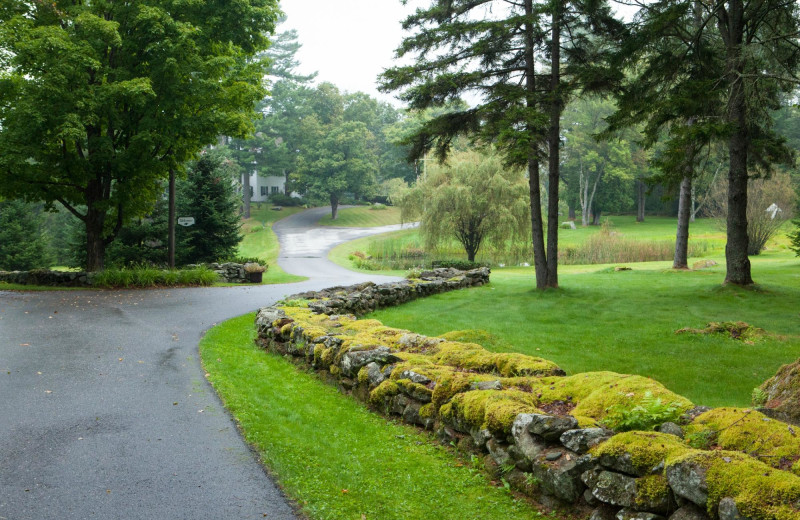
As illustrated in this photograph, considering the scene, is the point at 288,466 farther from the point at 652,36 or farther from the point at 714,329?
the point at 652,36

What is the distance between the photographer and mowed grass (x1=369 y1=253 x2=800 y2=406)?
25.7 ft

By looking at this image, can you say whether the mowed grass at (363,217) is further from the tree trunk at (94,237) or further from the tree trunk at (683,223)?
the tree trunk at (683,223)

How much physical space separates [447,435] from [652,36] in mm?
11647

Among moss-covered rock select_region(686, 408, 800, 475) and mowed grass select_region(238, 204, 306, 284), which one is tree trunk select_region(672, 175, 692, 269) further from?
moss-covered rock select_region(686, 408, 800, 475)

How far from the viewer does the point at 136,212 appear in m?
19.7

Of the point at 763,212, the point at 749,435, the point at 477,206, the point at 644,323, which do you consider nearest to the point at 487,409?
the point at 749,435

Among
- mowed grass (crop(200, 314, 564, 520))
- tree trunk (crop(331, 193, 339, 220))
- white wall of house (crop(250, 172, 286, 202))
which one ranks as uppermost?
white wall of house (crop(250, 172, 286, 202))

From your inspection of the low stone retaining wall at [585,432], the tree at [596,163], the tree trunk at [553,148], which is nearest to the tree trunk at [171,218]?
the tree trunk at [553,148]

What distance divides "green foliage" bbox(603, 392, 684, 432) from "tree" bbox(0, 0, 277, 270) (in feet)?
48.3

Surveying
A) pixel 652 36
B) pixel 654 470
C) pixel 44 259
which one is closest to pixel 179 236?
pixel 44 259

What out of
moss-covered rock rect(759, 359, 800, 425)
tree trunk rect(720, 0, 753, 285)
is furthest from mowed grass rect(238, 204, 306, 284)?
moss-covered rock rect(759, 359, 800, 425)

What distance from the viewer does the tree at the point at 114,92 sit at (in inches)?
577

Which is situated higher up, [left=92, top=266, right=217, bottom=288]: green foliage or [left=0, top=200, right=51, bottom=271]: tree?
[left=0, top=200, right=51, bottom=271]: tree

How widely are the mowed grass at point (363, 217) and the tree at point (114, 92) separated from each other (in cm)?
3614
